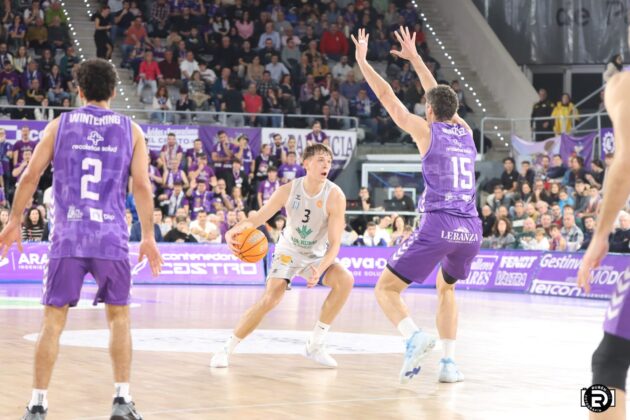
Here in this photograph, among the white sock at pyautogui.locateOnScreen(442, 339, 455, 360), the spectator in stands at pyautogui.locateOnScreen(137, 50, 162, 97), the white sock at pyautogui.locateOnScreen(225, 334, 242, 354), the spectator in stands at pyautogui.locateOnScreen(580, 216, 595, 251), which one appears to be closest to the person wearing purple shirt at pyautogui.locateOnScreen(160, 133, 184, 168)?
the spectator in stands at pyautogui.locateOnScreen(137, 50, 162, 97)

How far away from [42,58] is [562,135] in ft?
38.4

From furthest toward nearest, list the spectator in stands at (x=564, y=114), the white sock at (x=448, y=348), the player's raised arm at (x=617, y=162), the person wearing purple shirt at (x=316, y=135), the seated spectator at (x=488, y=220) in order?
the spectator in stands at (x=564, y=114)
the person wearing purple shirt at (x=316, y=135)
the seated spectator at (x=488, y=220)
the white sock at (x=448, y=348)
the player's raised arm at (x=617, y=162)

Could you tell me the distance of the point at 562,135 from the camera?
2456 centimetres

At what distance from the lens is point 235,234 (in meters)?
10.4

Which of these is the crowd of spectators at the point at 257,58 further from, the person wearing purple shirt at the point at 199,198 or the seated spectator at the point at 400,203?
the seated spectator at the point at 400,203

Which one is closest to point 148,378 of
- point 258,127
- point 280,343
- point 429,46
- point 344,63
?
point 280,343

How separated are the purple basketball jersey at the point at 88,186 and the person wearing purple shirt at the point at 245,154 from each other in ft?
55.8

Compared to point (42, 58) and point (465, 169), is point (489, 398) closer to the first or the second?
point (465, 169)

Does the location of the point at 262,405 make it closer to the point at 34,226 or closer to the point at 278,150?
the point at 34,226

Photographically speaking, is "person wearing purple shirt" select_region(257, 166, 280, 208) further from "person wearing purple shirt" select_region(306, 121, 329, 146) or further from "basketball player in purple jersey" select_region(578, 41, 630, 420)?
"basketball player in purple jersey" select_region(578, 41, 630, 420)

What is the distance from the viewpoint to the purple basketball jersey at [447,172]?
8.99 m

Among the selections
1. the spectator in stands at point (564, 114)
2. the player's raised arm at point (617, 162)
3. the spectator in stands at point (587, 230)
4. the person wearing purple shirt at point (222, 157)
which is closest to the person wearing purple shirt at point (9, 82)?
the person wearing purple shirt at point (222, 157)

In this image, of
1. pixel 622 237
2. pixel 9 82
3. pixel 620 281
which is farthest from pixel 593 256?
pixel 9 82

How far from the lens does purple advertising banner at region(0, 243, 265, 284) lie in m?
20.7
